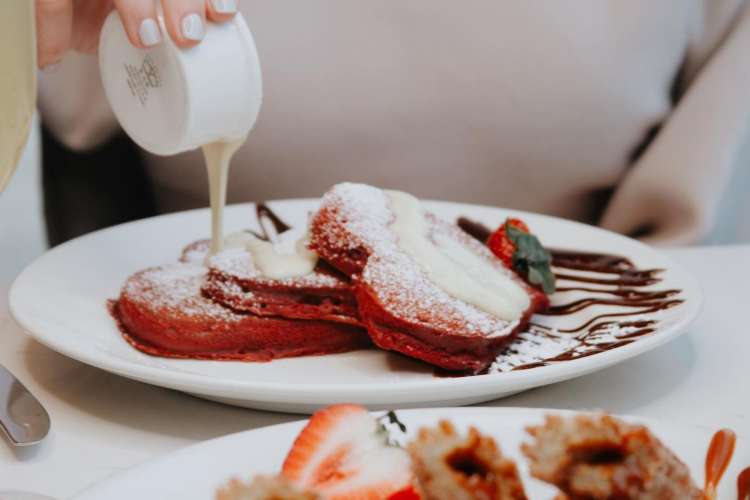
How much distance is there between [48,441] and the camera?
0.92 m

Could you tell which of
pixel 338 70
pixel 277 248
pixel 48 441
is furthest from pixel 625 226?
pixel 48 441

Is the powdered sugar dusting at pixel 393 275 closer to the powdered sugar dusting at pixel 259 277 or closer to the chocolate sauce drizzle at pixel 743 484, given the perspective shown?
the powdered sugar dusting at pixel 259 277

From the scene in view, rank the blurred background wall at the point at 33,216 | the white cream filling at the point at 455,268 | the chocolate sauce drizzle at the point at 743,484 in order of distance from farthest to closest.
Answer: the blurred background wall at the point at 33,216
the white cream filling at the point at 455,268
the chocolate sauce drizzle at the point at 743,484

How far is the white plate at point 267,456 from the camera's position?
66 centimetres

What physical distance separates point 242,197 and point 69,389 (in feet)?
3.20

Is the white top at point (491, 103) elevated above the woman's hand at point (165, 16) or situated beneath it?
situated beneath

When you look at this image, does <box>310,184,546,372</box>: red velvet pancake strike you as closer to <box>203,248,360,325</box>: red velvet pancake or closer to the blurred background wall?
<box>203,248,360,325</box>: red velvet pancake

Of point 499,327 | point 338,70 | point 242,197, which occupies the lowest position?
point 242,197

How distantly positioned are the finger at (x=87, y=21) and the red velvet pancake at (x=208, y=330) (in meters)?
0.45

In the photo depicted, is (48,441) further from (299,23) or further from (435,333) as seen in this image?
(299,23)

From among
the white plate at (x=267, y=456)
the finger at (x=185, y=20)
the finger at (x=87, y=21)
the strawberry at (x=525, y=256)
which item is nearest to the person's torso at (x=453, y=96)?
the finger at (x=87, y=21)

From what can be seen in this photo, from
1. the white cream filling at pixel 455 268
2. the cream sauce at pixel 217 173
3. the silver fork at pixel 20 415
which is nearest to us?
the silver fork at pixel 20 415

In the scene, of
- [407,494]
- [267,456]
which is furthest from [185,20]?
[407,494]

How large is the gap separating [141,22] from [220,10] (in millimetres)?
90
